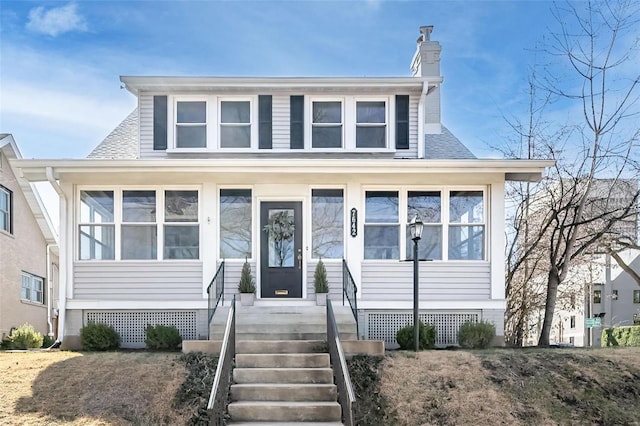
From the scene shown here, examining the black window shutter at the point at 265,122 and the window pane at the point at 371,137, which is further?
the window pane at the point at 371,137

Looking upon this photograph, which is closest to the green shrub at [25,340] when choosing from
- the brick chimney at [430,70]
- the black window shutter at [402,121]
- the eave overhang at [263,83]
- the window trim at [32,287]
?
the window trim at [32,287]

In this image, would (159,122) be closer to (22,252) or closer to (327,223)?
(327,223)

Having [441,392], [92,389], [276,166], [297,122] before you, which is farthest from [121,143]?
[441,392]

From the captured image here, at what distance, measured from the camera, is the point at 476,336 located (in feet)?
33.6

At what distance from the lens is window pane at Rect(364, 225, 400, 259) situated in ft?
36.4

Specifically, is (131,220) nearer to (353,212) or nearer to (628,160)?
(353,212)

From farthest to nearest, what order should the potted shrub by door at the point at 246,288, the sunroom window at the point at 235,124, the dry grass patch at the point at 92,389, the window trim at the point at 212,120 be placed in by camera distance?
1. the sunroom window at the point at 235,124
2. the window trim at the point at 212,120
3. the potted shrub by door at the point at 246,288
4. the dry grass patch at the point at 92,389

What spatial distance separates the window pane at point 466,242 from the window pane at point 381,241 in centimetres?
116

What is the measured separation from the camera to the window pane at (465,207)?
1121 centimetres

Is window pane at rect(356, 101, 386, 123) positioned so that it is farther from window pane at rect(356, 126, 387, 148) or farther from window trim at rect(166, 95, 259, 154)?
window trim at rect(166, 95, 259, 154)

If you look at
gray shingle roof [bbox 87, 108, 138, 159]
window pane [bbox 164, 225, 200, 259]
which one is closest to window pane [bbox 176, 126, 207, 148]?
gray shingle roof [bbox 87, 108, 138, 159]

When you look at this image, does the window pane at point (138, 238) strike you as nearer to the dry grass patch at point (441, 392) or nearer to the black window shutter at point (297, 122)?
the black window shutter at point (297, 122)

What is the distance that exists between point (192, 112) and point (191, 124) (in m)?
0.32

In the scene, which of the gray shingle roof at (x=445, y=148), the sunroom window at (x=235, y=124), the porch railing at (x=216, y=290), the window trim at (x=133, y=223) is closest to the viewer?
the porch railing at (x=216, y=290)
